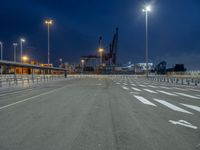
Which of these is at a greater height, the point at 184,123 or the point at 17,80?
the point at 17,80

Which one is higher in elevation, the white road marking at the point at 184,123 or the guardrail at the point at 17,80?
the guardrail at the point at 17,80

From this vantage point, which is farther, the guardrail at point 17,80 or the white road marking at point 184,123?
the guardrail at point 17,80

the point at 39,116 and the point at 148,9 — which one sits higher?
the point at 148,9

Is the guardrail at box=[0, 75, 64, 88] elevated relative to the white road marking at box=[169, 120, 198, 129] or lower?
elevated

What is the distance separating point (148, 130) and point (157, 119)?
5.18ft

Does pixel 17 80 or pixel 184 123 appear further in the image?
pixel 17 80

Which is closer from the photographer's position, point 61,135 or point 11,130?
point 61,135

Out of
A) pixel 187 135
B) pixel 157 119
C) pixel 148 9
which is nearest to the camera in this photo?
pixel 187 135

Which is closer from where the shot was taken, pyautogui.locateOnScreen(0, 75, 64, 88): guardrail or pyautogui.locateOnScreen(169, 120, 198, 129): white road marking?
pyautogui.locateOnScreen(169, 120, 198, 129): white road marking

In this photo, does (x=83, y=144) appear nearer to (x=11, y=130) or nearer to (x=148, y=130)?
(x=148, y=130)

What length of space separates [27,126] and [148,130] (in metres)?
3.63

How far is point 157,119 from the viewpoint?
297 inches

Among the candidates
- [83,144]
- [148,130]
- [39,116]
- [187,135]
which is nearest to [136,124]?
[148,130]

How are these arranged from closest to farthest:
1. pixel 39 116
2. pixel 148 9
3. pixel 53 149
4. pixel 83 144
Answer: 1. pixel 53 149
2. pixel 83 144
3. pixel 39 116
4. pixel 148 9
